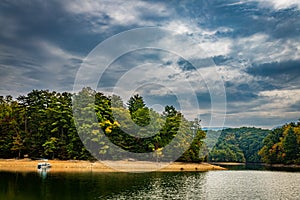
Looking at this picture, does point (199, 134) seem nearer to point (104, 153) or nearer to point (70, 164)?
point (104, 153)

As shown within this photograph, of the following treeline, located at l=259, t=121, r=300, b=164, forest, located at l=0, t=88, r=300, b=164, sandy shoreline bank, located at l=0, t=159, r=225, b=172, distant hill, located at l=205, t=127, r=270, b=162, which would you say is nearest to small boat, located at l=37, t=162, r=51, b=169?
sandy shoreline bank, located at l=0, t=159, r=225, b=172

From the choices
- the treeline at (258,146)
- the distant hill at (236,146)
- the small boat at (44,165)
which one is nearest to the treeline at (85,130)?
the small boat at (44,165)

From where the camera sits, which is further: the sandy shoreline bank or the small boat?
the sandy shoreline bank

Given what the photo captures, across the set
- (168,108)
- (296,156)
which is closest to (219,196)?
(168,108)

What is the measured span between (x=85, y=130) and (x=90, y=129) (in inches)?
40.2

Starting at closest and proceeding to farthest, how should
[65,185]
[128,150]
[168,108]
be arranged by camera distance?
1. [65,185]
2. [128,150]
3. [168,108]

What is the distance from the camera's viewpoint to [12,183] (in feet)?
Answer: 119

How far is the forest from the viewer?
216 feet

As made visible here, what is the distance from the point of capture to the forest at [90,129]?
65.7 meters

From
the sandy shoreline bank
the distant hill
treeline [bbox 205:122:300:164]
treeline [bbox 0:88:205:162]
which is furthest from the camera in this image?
the distant hill

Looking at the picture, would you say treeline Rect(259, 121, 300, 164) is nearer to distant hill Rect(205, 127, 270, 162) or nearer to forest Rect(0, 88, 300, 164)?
distant hill Rect(205, 127, 270, 162)

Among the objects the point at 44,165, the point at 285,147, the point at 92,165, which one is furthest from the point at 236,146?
the point at 44,165

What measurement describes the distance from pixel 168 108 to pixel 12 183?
46040 millimetres

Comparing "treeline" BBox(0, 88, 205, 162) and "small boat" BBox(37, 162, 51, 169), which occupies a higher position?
"treeline" BBox(0, 88, 205, 162)
